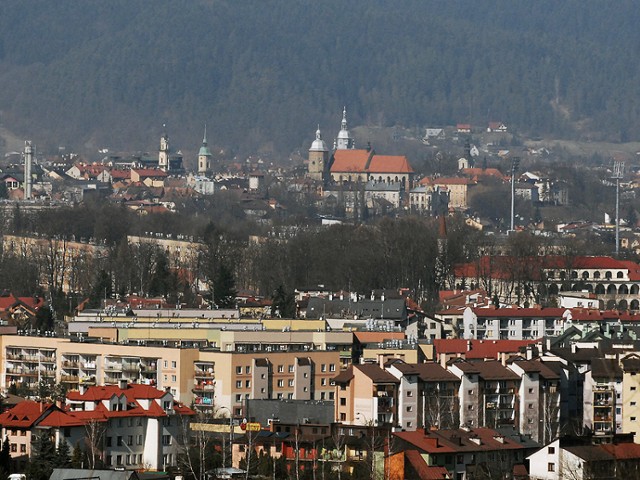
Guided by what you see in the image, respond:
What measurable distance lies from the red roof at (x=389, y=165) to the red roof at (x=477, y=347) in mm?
89850

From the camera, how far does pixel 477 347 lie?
4184 centimetres

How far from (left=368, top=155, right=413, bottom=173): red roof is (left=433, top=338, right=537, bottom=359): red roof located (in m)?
89.8

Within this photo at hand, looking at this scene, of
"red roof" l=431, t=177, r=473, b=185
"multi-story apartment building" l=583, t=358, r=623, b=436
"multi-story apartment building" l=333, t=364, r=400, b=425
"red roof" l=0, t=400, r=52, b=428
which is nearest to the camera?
"red roof" l=0, t=400, r=52, b=428

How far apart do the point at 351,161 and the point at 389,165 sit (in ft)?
10.4

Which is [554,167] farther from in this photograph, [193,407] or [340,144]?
[193,407]

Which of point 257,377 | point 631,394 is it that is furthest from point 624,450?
point 257,377

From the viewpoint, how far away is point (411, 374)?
113 feet

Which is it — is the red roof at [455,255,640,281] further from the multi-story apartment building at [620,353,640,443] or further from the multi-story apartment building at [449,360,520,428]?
the multi-story apartment building at [620,353,640,443]

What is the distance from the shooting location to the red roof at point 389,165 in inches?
5243

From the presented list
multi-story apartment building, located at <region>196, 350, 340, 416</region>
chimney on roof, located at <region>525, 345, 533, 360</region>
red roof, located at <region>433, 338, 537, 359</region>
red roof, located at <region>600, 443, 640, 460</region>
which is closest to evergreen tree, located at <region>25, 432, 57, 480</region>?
red roof, located at <region>600, 443, 640, 460</region>

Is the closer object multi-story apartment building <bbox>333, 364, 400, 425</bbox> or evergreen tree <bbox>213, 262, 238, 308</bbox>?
multi-story apartment building <bbox>333, 364, 400, 425</bbox>

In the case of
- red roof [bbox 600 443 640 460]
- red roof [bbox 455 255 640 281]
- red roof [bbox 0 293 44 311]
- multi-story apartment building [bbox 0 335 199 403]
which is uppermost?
red roof [bbox 455 255 640 281]

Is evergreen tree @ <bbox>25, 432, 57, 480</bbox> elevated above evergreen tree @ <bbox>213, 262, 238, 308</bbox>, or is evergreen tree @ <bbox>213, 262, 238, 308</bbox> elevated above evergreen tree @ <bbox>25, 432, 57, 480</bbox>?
evergreen tree @ <bbox>213, 262, 238, 308</bbox>

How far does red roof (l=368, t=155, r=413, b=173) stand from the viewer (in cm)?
13316
